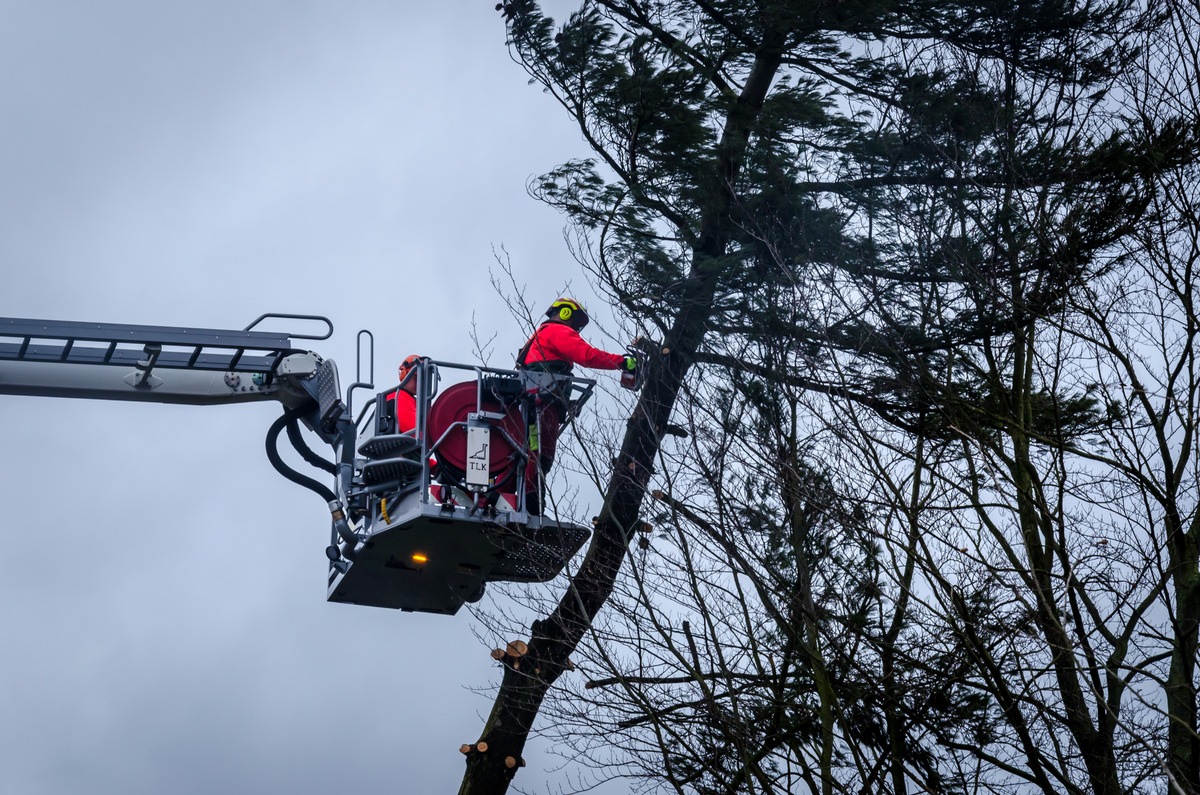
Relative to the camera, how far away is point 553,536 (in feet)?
38.4

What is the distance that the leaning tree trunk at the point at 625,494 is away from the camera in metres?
12.3

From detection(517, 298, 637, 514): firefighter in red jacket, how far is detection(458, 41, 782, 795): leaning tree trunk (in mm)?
511

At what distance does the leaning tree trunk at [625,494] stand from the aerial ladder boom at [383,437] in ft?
1.96

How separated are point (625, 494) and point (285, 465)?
8.97 ft

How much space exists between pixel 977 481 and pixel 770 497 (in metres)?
1.48

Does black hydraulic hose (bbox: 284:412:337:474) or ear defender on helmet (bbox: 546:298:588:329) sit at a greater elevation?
ear defender on helmet (bbox: 546:298:588:329)

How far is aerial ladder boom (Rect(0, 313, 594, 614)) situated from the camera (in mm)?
11438

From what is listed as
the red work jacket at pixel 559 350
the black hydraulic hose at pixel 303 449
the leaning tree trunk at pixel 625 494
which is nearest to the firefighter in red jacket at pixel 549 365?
the red work jacket at pixel 559 350

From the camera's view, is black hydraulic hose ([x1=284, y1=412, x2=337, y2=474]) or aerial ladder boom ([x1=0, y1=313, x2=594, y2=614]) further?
black hydraulic hose ([x1=284, y1=412, x2=337, y2=474])

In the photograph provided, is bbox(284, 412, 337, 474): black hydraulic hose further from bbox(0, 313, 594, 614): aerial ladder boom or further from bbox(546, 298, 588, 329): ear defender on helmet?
bbox(546, 298, 588, 329): ear defender on helmet

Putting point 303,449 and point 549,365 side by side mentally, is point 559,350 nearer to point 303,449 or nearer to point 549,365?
point 549,365

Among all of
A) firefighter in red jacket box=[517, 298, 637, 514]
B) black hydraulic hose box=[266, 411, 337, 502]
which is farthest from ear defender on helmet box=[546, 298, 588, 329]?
black hydraulic hose box=[266, 411, 337, 502]

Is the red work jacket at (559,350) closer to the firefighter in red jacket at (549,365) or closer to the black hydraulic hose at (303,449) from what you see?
the firefighter in red jacket at (549,365)

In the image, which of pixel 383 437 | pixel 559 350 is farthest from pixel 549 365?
pixel 383 437
